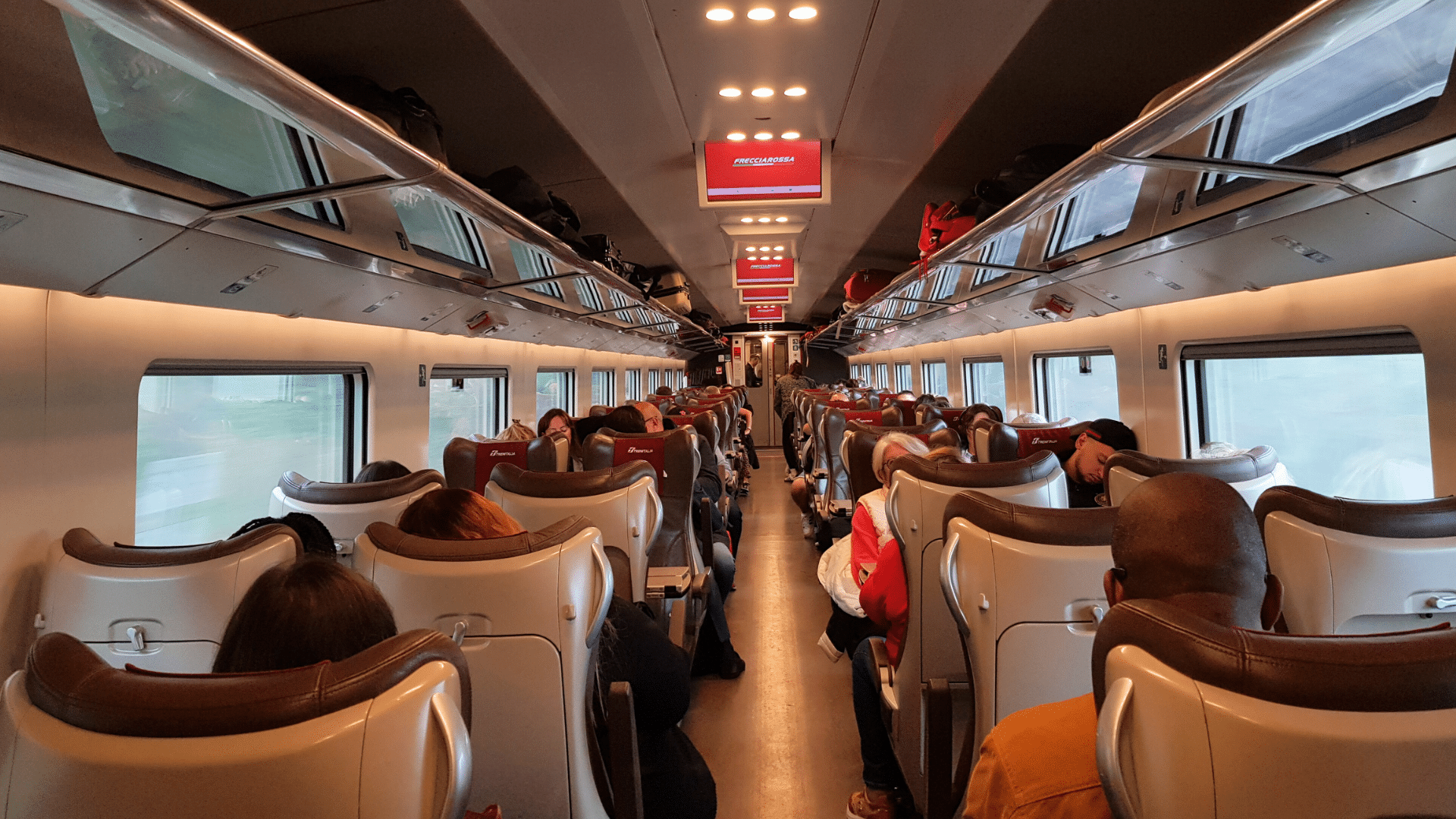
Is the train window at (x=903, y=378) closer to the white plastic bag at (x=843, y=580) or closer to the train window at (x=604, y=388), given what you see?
the train window at (x=604, y=388)

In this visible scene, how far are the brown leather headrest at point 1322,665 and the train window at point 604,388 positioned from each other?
11.4 metres

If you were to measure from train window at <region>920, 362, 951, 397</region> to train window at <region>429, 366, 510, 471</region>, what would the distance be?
7.84 m

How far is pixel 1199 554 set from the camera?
1.33 meters

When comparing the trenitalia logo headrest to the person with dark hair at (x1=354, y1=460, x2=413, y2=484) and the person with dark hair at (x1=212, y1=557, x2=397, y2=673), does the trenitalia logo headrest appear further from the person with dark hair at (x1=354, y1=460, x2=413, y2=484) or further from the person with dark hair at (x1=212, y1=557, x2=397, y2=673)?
the person with dark hair at (x1=212, y1=557, x2=397, y2=673)

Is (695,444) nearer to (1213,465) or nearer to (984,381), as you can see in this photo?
(1213,465)

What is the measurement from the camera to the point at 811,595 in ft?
19.5

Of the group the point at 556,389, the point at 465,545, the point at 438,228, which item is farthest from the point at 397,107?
the point at 556,389

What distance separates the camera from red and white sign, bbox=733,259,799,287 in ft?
34.5

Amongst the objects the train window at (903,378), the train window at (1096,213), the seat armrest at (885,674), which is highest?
the train window at (1096,213)

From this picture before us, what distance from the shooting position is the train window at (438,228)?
12.8 ft

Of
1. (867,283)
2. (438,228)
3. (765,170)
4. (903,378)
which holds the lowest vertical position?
(903,378)

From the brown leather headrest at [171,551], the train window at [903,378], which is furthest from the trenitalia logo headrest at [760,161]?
the train window at [903,378]

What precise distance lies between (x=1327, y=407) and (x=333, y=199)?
544 cm

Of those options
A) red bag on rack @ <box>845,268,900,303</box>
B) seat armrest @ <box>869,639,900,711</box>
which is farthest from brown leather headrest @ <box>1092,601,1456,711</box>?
red bag on rack @ <box>845,268,900,303</box>
